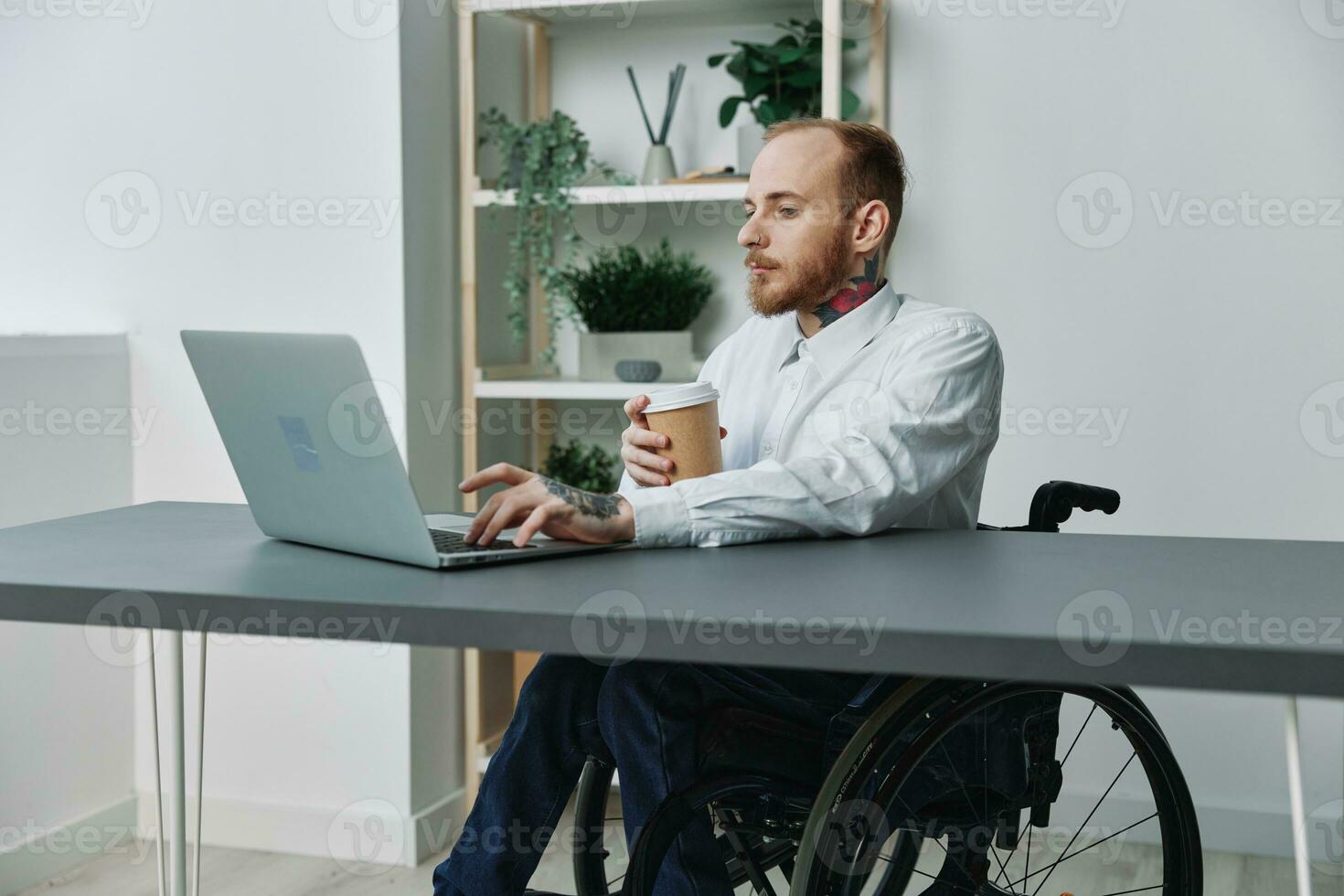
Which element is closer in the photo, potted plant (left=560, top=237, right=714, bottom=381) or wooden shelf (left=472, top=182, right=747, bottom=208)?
wooden shelf (left=472, top=182, right=747, bottom=208)

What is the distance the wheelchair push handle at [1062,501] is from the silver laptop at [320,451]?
55 centimetres

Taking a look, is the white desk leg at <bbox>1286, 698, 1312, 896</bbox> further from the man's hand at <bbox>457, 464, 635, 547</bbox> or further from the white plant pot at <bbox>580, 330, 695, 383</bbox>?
the white plant pot at <bbox>580, 330, 695, 383</bbox>

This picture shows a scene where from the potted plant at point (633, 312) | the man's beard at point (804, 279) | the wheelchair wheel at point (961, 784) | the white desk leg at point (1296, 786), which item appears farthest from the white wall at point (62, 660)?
the white desk leg at point (1296, 786)

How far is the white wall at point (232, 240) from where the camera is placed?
9.12 feet

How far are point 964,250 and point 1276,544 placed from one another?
1552 millimetres

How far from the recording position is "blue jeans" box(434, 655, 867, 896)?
146 cm

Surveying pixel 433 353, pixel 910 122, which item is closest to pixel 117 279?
pixel 433 353

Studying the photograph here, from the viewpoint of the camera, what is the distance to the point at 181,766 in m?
1.50

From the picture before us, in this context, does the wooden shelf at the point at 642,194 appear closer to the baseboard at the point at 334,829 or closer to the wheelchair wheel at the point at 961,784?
the baseboard at the point at 334,829

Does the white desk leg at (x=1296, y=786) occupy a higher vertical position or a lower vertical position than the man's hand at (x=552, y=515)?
lower

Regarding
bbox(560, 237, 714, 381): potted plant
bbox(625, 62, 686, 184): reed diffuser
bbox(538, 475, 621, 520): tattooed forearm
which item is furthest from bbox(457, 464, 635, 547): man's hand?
bbox(625, 62, 686, 184): reed diffuser

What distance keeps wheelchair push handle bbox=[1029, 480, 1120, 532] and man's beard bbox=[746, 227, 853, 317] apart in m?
0.42

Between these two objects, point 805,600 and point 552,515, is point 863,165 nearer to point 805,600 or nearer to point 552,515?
point 552,515

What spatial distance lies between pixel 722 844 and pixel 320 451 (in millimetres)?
668
